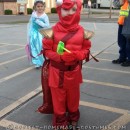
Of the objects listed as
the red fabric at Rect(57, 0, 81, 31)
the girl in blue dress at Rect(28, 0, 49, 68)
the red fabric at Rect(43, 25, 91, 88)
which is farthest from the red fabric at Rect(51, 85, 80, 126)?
the girl in blue dress at Rect(28, 0, 49, 68)

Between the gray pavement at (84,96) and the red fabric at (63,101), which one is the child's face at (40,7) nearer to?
the gray pavement at (84,96)

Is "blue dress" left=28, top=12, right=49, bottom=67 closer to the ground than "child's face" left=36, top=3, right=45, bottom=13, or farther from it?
closer to the ground

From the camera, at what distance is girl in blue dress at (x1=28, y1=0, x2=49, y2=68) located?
23.7 ft

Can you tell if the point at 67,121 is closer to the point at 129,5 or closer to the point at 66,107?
the point at 66,107

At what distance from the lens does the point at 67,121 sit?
165 inches

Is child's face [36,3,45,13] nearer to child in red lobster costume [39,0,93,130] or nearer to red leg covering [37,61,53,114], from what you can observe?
red leg covering [37,61,53,114]

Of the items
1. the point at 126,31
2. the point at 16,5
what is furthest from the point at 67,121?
the point at 16,5

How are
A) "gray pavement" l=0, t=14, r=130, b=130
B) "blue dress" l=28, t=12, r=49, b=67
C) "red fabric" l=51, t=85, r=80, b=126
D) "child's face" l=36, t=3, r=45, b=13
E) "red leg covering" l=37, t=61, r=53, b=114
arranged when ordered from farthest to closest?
1. "blue dress" l=28, t=12, r=49, b=67
2. "child's face" l=36, t=3, r=45, b=13
3. "gray pavement" l=0, t=14, r=130, b=130
4. "red leg covering" l=37, t=61, r=53, b=114
5. "red fabric" l=51, t=85, r=80, b=126

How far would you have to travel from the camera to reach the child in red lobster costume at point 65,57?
382 centimetres

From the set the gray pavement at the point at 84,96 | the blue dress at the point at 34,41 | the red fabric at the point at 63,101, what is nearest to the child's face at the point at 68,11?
the red fabric at the point at 63,101

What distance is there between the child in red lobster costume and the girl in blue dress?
3.36 metres

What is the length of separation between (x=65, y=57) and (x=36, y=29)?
12.5ft

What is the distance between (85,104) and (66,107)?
0.93 metres

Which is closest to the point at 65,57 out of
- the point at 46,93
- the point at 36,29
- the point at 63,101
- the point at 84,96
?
the point at 63,101
